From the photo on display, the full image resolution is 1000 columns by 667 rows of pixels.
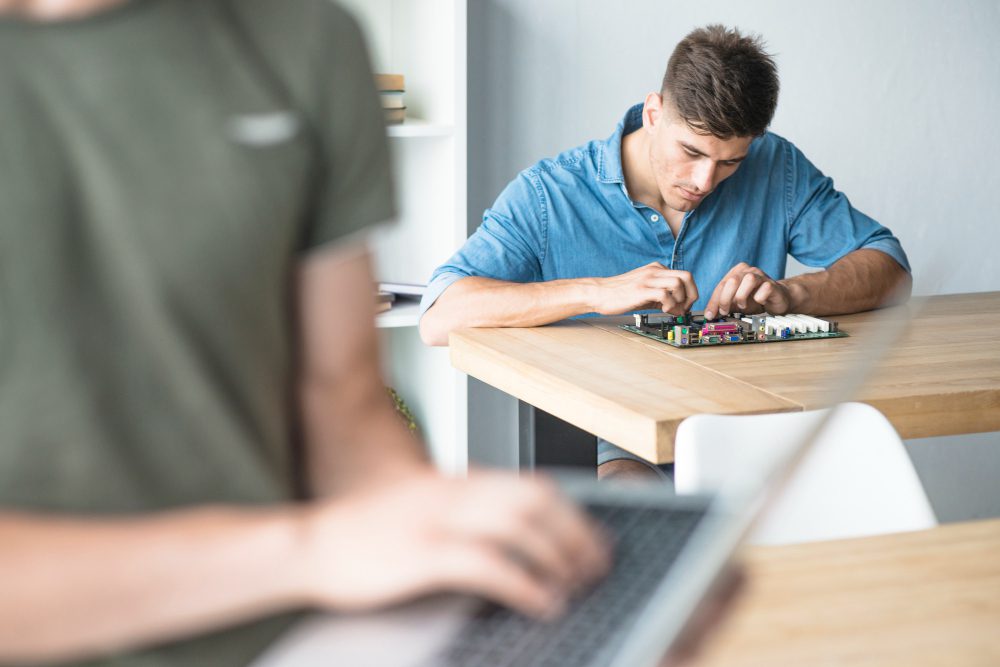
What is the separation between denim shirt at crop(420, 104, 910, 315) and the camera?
2.27 meters

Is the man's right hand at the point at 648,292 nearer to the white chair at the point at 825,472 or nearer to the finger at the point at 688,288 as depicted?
the finger at the point at 688,288

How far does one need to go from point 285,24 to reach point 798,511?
1.03m

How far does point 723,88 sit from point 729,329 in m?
0.51

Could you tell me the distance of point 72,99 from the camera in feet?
1.79

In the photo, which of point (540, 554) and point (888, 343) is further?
point (888, 343)

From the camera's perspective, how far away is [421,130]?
245 cm

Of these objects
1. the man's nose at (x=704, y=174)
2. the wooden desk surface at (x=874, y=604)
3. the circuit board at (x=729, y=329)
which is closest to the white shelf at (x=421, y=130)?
the man's nose at (x=704, y=174)

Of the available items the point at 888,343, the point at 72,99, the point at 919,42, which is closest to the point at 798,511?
the point at 888,343

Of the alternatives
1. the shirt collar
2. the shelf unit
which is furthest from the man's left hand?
the shelf unit

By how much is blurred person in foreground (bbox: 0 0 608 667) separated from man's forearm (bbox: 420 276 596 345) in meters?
1.39

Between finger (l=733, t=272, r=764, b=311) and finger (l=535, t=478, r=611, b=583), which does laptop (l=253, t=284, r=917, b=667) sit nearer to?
finger (l=535, t=478, r=611, b=583)

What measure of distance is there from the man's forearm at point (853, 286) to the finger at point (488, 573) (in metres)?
1.76

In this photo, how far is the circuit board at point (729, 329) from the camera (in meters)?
1.90

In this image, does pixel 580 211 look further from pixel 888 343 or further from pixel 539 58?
pixel 888 343
